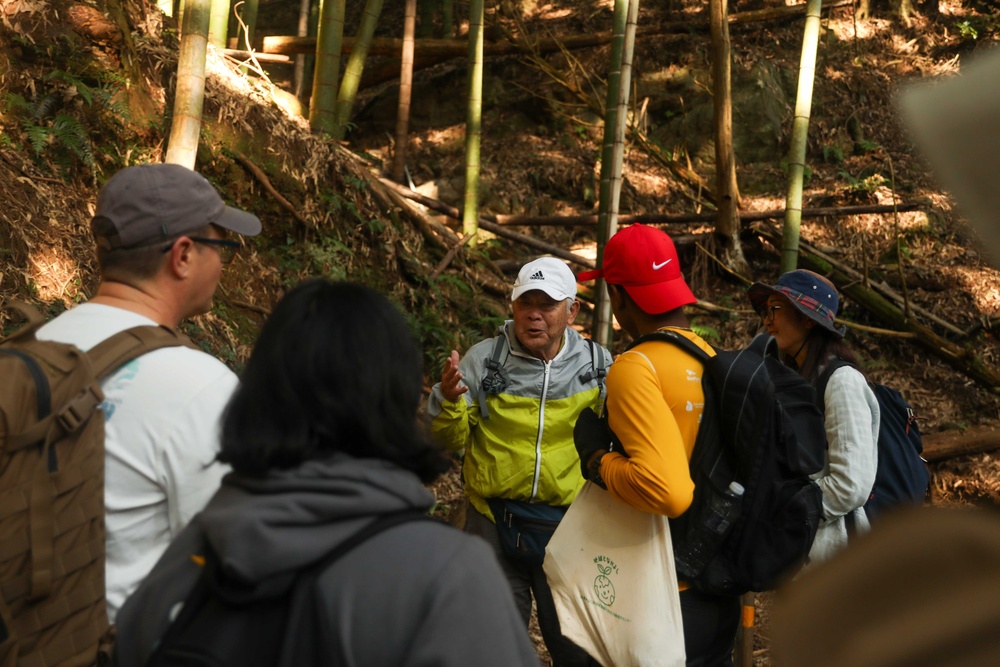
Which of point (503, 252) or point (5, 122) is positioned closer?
point (5, 122)

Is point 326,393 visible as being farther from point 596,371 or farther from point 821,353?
point 821,353

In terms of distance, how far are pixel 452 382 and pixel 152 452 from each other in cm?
174

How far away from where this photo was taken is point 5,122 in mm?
5762

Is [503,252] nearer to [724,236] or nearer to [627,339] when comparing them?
[627,339]

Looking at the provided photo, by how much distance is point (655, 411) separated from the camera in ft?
8.46

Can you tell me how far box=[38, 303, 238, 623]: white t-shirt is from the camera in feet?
5.99

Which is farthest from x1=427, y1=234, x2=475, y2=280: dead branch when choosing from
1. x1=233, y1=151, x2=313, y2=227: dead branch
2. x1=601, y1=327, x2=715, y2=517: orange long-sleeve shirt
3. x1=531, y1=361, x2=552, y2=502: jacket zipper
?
x1=601, y1=327, x2=715, y2=517: orange long-sleeve shirt

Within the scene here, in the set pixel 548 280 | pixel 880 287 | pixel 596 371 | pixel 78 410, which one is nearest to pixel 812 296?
pixel 596 371

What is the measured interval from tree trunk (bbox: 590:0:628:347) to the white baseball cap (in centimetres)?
249

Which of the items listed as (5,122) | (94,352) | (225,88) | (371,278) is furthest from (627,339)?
(94,352)

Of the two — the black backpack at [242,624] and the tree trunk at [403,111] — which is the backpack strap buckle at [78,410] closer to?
the black backpack at [242,624]

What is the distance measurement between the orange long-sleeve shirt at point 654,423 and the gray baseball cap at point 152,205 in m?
1.34

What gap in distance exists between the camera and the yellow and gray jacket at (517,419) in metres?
3.59

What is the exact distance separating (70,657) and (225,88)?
6551 millimetres
